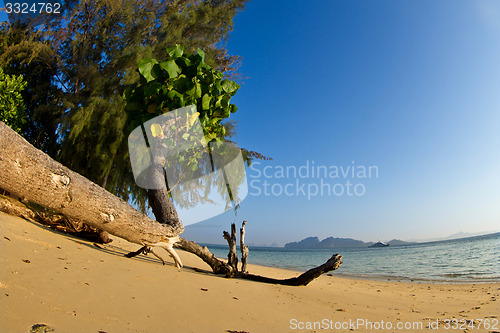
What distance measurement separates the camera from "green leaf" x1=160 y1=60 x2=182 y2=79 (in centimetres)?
296

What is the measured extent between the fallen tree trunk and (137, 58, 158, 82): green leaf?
1256 millimetres

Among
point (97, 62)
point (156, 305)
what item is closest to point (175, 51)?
point (156, 305)

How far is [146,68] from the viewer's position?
9.68ft

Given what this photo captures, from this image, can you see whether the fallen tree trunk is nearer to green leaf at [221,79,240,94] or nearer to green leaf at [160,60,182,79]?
green leaf at [160,60,182,79]

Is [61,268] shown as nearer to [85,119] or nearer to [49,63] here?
[85,119]

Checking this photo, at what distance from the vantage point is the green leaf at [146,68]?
2.90 m

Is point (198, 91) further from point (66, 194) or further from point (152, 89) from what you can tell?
point (66, 194)

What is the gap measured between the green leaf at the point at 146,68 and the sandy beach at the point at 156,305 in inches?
77.5

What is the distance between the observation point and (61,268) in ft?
7.86

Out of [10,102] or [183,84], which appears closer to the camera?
[183,84]

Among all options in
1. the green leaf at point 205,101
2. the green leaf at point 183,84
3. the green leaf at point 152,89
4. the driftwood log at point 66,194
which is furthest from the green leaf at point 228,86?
the driftwood log at point 66,194

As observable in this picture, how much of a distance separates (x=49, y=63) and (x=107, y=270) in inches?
301

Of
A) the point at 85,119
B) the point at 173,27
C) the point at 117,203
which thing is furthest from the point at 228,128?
the point at 117,203

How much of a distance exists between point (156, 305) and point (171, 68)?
2.28 metres
